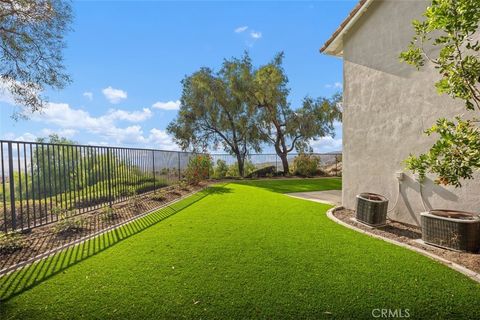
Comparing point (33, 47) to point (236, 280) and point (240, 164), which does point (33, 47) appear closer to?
point (236, 280)

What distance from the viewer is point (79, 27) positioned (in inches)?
300

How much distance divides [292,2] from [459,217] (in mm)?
6690

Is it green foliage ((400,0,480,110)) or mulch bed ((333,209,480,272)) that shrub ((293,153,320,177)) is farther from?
green foliage ((400,0,480,110))

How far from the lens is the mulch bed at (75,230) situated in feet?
12.6

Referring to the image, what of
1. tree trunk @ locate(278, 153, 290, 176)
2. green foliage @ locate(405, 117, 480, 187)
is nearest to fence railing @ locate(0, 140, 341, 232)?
green foliage @ locate(405, 117, 480, 187)

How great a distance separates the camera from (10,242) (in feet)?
13.0

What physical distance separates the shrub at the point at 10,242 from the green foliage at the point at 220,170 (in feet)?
42.1

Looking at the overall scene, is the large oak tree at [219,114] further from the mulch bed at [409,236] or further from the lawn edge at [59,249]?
the mulch bed at [409,236]

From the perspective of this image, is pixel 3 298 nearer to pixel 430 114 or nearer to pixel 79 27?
pixel 430 114

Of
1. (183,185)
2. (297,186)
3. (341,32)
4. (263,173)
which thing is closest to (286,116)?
(263,173)

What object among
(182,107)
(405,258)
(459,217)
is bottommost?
(405,258)

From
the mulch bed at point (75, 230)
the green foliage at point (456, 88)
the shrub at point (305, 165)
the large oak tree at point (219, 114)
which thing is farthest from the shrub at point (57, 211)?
the shrub at point (305, 165)

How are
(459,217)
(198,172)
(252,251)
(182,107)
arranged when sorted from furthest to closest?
(182,107) → (198,172) → (459,217) → (252,251)

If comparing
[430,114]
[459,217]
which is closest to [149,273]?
[459,217]
